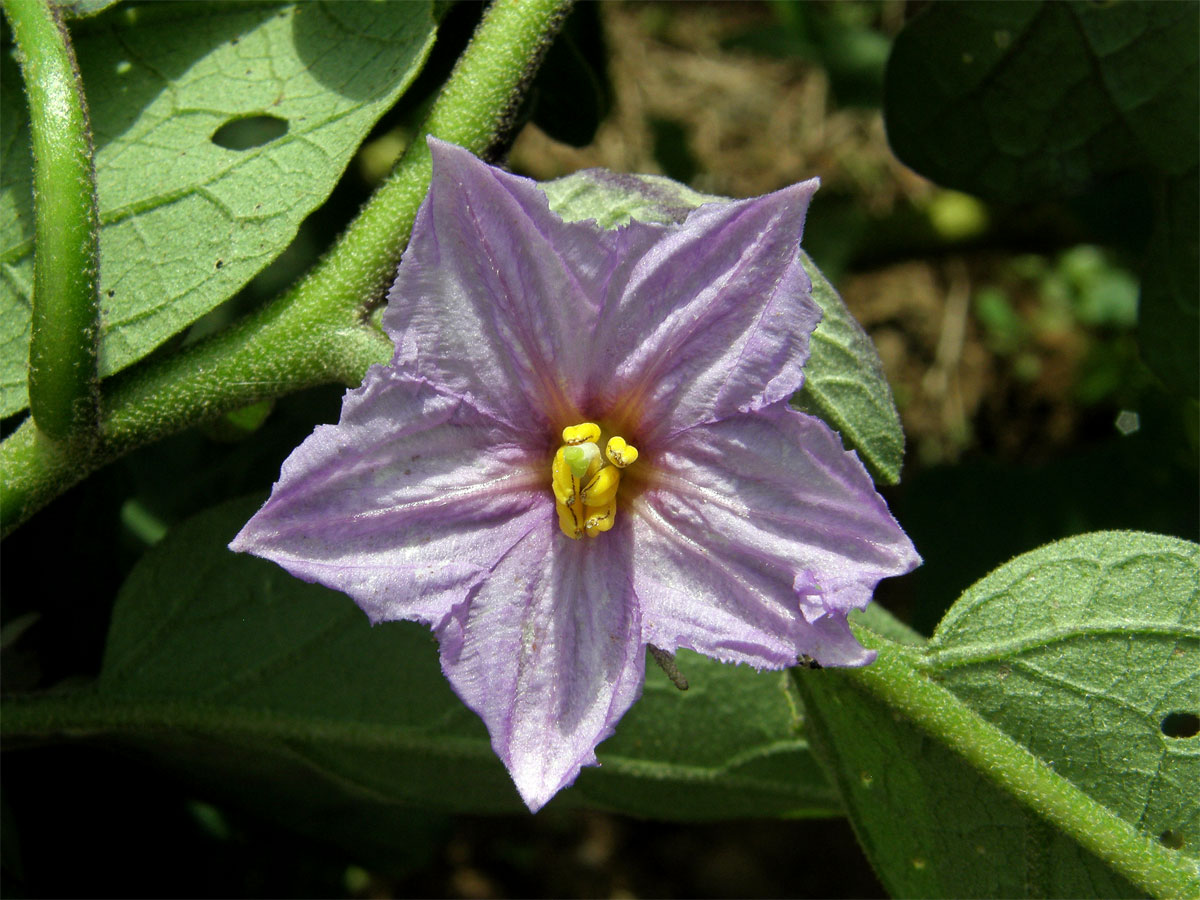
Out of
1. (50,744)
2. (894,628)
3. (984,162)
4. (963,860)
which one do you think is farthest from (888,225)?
(50,744)

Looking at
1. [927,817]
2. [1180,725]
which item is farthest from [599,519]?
[1180,725]

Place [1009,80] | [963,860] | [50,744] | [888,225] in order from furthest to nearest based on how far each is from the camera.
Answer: [888,225], [50,744], [1009,80], [963,860]

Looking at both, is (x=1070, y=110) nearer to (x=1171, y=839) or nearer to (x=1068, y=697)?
(x=1068, y=697)

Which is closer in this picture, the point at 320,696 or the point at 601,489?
the point at 601,489

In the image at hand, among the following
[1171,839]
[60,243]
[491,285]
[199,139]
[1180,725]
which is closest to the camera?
[491,285]

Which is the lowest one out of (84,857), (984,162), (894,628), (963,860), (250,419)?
(84,857)

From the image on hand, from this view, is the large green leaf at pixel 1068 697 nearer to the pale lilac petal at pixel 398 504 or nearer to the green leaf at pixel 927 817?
the green leaf at pixel 927 817

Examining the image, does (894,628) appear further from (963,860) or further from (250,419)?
(250,419)
